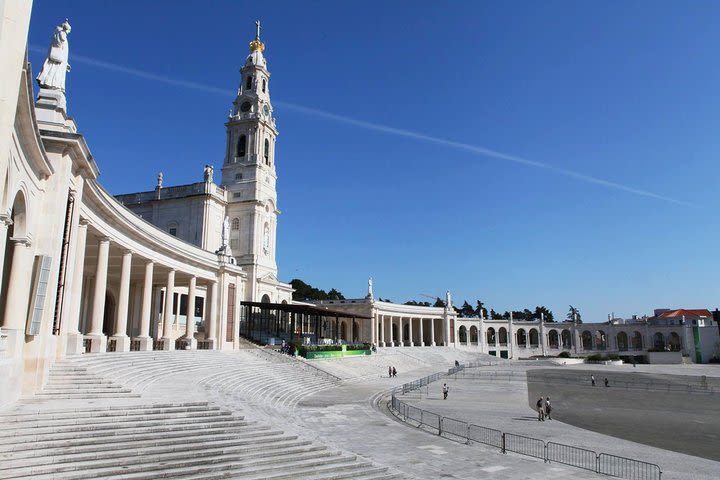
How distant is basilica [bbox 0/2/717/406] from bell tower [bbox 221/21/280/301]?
0.18 metres

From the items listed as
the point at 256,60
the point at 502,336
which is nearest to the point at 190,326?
the point at 256,60

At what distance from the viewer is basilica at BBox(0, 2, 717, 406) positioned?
15.8m

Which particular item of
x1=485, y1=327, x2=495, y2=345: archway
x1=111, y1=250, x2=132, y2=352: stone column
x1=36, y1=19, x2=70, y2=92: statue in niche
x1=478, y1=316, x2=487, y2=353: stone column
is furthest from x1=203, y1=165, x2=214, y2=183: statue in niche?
x1=485, y1=327, x2=495, y2=345: archway

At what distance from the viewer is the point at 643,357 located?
97.2 m

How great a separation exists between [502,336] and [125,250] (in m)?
101

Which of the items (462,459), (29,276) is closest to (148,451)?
(29,276)

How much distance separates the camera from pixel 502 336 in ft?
387

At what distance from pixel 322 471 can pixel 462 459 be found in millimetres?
4840

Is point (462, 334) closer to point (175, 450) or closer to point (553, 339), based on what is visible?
point (553, 339)

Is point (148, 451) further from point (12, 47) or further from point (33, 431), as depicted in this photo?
point (12, 47)

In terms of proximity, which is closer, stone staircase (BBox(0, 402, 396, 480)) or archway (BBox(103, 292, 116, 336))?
stone staircase (BBox(0, 402, 396, 480))

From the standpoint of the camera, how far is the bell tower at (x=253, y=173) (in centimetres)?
6341

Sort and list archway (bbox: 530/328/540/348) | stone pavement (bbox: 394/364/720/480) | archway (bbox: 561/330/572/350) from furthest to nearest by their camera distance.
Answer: archway (bbox: 530/328/540/348) → archway (bbox: 561/330/572/350) → stone pavement (bbox: 394/364/720/480)

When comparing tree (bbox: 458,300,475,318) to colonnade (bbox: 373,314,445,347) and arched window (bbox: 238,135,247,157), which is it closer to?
colonnade (bbox: 373,314,445,347)
